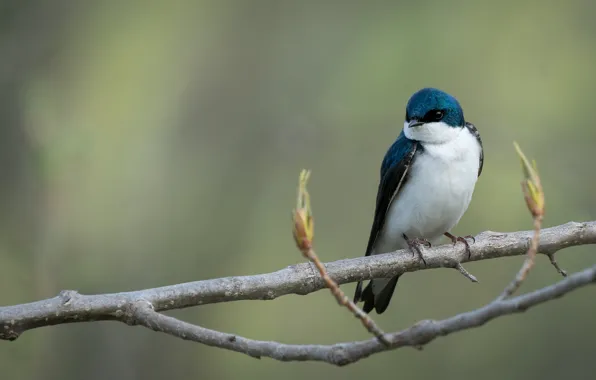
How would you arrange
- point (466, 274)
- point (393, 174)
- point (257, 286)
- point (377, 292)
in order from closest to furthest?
point (257, 286) → point (466, 274) → point (393, 174) → point (377, 292)

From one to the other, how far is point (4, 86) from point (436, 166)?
3.81 m

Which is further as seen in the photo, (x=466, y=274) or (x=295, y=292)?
(x=466, y=274)

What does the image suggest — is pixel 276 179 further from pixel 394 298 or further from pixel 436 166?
pixel 436 166

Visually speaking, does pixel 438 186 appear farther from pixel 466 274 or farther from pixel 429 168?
pixel 466 274

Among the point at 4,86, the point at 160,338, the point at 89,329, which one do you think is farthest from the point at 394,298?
the point at 4,86

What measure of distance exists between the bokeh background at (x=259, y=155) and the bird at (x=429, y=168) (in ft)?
5.43

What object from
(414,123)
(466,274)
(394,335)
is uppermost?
(414,123)

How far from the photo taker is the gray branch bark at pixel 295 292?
6.37ft

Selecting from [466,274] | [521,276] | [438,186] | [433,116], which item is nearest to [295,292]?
[466,274]

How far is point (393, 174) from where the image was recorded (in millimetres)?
3771

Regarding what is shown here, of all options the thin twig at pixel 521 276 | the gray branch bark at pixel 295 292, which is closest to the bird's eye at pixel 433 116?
the gray branch bark at pixel 295 292

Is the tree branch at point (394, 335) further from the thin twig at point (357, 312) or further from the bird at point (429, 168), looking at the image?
the bird at point (429, 168)

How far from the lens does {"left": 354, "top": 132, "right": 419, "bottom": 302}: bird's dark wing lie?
3.75 meters

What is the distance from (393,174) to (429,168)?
→ 161 millimetres
